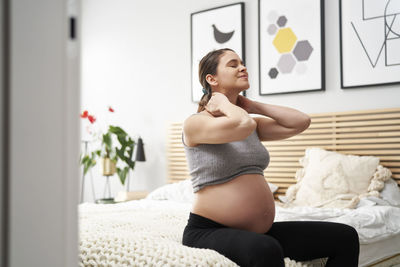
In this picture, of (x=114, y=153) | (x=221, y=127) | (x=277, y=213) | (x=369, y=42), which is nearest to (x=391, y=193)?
(x=277, y=213)

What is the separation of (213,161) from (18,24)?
941 millimetres

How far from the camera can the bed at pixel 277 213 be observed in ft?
4.25

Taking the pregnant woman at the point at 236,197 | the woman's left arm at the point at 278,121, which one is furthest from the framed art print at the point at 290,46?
the pregnant woman at the point at 236,197

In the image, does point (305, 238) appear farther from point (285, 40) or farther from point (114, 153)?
point (114, 153)

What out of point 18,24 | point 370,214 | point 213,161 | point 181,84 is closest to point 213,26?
point 181,84

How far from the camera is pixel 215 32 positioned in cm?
405

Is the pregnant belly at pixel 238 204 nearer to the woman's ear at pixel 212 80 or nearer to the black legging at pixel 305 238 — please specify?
the black legging at pixel 305 238

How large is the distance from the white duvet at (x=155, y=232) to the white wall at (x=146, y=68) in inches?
56.1

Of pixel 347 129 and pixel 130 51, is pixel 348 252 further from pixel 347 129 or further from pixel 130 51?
pixel 130 51

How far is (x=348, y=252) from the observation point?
1.46 metres

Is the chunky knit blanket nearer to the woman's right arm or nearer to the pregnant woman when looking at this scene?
the pregnant woman

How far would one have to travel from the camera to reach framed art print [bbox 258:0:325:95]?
11.3ft

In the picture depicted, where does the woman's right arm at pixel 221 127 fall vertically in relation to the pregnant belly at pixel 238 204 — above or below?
above

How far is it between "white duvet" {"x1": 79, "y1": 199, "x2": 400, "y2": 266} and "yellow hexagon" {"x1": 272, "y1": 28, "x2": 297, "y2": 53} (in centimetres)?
161
